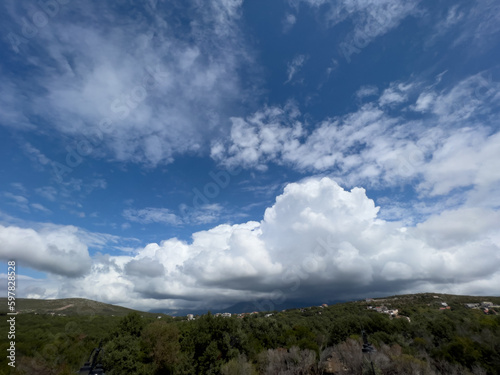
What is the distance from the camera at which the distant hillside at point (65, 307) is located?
110787mm

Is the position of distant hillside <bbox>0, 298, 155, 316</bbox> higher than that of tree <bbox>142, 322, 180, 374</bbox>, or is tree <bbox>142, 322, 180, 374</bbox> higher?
distant hillside <bbox>0, 298, 155, 316</bbox>

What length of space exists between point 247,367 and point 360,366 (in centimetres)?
1390

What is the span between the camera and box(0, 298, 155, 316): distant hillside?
111 m

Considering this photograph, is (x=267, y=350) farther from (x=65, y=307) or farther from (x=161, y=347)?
(x=65, y=307)

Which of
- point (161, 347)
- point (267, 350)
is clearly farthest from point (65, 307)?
point (267, 350)

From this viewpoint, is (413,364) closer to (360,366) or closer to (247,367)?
(360,366)

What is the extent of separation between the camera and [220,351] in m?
38.8

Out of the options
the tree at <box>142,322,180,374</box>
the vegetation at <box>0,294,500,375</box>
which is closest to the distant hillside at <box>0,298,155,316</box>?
the vegetation at <box>0,294,500,375</box>

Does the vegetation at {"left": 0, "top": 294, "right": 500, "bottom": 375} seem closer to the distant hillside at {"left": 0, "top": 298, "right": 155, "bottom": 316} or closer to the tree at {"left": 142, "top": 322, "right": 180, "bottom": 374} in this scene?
the tree at {"left": 142, "top": 322, "right": 180, "bottom": 374}

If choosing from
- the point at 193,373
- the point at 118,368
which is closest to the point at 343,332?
the point at 193,373

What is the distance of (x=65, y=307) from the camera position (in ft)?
422

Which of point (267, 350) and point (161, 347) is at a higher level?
point (161, 347)

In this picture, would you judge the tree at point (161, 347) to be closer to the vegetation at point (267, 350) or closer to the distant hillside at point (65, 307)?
the vegetation at point (267, 350)

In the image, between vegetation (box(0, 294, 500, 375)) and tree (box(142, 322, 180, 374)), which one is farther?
tree (box(142, 322, 180, 374))
